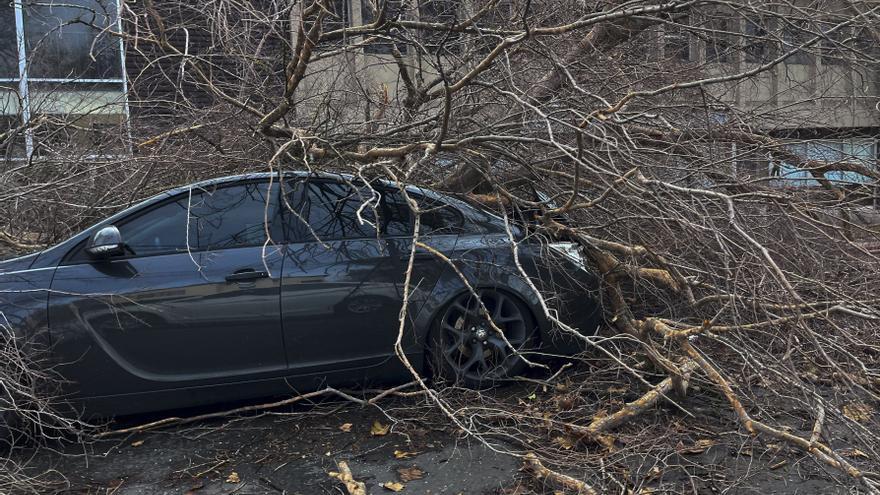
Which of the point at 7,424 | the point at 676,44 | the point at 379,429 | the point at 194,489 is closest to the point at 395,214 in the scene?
the point at 379,429

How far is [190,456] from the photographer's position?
12.7 feet

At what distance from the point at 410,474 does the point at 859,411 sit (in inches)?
83.3

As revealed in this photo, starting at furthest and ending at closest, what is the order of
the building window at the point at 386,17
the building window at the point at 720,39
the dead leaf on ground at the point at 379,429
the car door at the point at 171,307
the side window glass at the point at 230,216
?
the building window at the point at 720,39 < the building window at the point at 386,17 < the side window glass at the point at 230,216 < the dead leaf on ground at the point at 379,429 < the car door at the point at 171,307

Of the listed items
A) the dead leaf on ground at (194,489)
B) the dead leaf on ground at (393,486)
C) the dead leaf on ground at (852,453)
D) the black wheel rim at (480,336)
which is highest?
the black wheel rim at (480,336)

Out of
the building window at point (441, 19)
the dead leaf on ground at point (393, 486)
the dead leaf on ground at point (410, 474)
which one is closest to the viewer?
the dead leaf on ground at point (393, 486)

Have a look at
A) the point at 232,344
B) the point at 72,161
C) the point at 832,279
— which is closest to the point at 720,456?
the point at 832,279

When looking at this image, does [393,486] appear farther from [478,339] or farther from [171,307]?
[171,307]

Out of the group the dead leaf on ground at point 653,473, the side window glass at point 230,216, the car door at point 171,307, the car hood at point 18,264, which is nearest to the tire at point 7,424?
the car door at point 171,307

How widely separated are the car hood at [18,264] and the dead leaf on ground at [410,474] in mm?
2328

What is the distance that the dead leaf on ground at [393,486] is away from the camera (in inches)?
→ 136

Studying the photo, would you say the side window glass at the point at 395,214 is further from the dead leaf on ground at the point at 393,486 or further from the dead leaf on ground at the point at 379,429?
the dead leaf on ground at the point at 393,486

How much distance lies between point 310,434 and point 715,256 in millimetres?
2398

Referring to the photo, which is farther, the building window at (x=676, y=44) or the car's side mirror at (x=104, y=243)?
the building window at (x=676, y=44)

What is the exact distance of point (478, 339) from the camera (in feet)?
14.8
